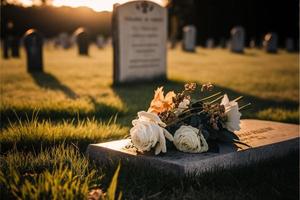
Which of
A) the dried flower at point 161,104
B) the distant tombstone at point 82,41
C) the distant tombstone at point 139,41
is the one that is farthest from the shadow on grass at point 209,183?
the distant tombstone at point 82,41

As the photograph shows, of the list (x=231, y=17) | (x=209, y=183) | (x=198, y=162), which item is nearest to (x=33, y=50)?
(x=198, y=162)

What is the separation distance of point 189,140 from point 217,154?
0.27 metres

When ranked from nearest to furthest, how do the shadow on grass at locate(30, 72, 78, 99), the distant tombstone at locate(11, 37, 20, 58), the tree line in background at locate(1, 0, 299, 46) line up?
the shadow on grass at locate(30, 72, 78, 99), the distant tombstone at locate(11, 37, 20, 58), the tree line in background at locate(1, 0, 299, 46)

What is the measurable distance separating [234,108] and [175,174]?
0.86m

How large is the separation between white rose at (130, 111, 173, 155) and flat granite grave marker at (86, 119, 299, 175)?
3.8 inches

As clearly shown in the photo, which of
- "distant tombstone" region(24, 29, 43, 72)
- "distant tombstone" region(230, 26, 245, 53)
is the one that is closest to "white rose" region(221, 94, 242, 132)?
"distant tombstone" region(24, 29, 43, 72)

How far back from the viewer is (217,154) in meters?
3.76

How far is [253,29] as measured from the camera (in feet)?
127

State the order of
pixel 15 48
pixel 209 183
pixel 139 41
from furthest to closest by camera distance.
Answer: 1. pixel 15 48
2. pixel 139 41
3. pixel 209 183

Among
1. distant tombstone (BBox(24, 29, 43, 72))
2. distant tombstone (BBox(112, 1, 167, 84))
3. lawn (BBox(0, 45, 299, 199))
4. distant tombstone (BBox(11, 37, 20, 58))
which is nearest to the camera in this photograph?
lawn (BBox(0, 45, 299, 199))

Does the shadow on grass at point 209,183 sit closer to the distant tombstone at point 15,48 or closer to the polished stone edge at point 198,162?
the polished stone edge at point 198,162

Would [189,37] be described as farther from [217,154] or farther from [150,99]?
[217,154]

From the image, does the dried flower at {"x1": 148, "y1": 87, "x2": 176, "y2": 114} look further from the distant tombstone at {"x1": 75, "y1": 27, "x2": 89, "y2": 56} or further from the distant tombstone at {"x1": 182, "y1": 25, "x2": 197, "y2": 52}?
the distant tombstone at {"x1": 182, "y1": 25, "x2": 197, "y2": 52}

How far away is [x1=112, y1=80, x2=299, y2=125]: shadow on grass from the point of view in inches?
273
